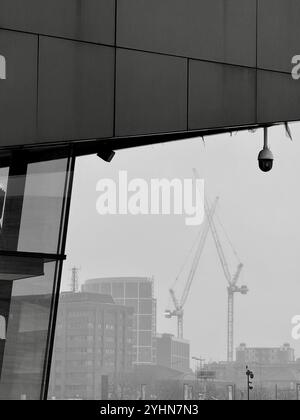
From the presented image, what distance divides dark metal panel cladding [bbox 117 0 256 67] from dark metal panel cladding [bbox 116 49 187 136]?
0.78ft

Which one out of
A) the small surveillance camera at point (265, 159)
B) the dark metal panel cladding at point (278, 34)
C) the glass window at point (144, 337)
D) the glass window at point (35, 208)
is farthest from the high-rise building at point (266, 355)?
the glass window at point (35, 208)

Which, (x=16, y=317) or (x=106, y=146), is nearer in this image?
(x=16, y=317)

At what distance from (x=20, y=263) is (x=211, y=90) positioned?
180 inches

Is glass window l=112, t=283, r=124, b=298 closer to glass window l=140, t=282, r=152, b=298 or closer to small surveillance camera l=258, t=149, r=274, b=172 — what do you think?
glass window l=140, t=282, r=152, b=298

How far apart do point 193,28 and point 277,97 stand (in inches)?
79.7

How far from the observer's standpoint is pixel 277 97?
1667cm

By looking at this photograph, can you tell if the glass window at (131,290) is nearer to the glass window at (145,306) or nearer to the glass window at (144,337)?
the glass window at (145,306)

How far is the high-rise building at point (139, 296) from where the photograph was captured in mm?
81450

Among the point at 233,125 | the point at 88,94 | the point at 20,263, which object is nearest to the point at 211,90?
the point at 233,125

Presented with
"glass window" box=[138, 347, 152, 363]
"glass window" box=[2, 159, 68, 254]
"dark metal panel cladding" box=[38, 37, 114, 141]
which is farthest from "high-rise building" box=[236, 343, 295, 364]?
"dark metal panel cladding" box=[38, 37, 114, 141]

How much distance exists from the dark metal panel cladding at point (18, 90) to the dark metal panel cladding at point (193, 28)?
1736mm
